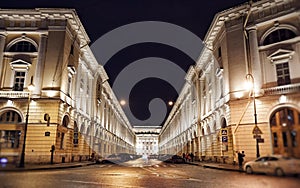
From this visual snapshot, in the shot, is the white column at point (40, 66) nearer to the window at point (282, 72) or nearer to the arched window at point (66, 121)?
the arched window at point (66, 121)

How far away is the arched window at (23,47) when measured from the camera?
1261 inches

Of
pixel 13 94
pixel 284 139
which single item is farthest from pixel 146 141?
pixel 284 139

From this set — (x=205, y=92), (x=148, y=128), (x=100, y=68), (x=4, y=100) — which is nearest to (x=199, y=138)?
(x=205, y=92)

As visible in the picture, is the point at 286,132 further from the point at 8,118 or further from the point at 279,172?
the point at 8,118

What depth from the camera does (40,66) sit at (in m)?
31.3

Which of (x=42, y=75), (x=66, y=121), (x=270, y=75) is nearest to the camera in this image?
(x=270, y=75)

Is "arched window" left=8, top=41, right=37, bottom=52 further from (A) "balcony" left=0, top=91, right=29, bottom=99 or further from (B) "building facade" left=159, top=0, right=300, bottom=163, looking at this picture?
(B) "building facade" left=159, top=0, right=300, bottom=163

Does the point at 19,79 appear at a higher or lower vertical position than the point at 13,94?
higher

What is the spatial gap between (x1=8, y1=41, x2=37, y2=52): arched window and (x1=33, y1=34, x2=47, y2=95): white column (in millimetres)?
1064

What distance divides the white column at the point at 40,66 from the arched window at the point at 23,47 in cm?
106

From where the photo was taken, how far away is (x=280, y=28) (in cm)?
345

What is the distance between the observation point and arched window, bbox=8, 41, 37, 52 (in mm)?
32031

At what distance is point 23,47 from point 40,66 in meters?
3.59

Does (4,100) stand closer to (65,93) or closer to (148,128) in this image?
(65,93)
